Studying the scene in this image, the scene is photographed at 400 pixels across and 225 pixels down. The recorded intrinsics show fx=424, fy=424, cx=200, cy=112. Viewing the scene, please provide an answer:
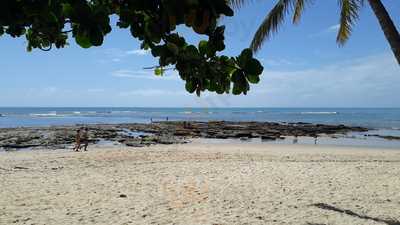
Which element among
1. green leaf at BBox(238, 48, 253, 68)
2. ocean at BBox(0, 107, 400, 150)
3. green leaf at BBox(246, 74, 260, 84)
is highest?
green leaf at BBox(238, 48, 253, 68)

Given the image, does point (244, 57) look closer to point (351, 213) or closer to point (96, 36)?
point (96, 36)

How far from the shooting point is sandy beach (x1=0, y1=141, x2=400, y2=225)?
7078 millimetres

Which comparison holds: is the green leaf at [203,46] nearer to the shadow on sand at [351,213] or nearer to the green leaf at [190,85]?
the green leaf at [190,85]

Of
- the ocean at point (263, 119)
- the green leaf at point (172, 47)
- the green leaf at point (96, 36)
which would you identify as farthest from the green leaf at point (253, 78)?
the ocean at point (263, 119)

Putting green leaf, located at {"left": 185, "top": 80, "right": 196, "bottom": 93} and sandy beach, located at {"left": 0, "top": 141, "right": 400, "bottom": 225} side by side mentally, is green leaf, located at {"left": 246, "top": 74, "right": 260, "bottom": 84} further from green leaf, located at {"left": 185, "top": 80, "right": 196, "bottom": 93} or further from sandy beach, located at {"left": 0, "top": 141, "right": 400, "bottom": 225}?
sandy beach, located at {"left": 0, "top": 141, "right": 400, "bottom": 225}

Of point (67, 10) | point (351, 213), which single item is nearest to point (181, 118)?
point (351, 213)

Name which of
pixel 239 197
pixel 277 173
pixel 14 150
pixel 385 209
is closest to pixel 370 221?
pixel 385 209

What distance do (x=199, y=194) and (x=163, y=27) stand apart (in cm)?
716

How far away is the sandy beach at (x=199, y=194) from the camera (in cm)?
708

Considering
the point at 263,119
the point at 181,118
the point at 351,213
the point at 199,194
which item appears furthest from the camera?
the point at 181,118

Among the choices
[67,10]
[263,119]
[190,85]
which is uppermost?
[67,10]

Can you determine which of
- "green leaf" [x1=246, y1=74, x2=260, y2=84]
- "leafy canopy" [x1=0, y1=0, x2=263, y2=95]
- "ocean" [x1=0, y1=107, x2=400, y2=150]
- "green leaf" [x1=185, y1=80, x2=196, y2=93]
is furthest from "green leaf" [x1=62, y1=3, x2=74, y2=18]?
"ocean" [x1=0, y1=107, x2=400, y2=150]

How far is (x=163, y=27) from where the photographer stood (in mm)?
2018

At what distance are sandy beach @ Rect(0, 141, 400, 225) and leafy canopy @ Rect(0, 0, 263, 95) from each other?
4.90m
